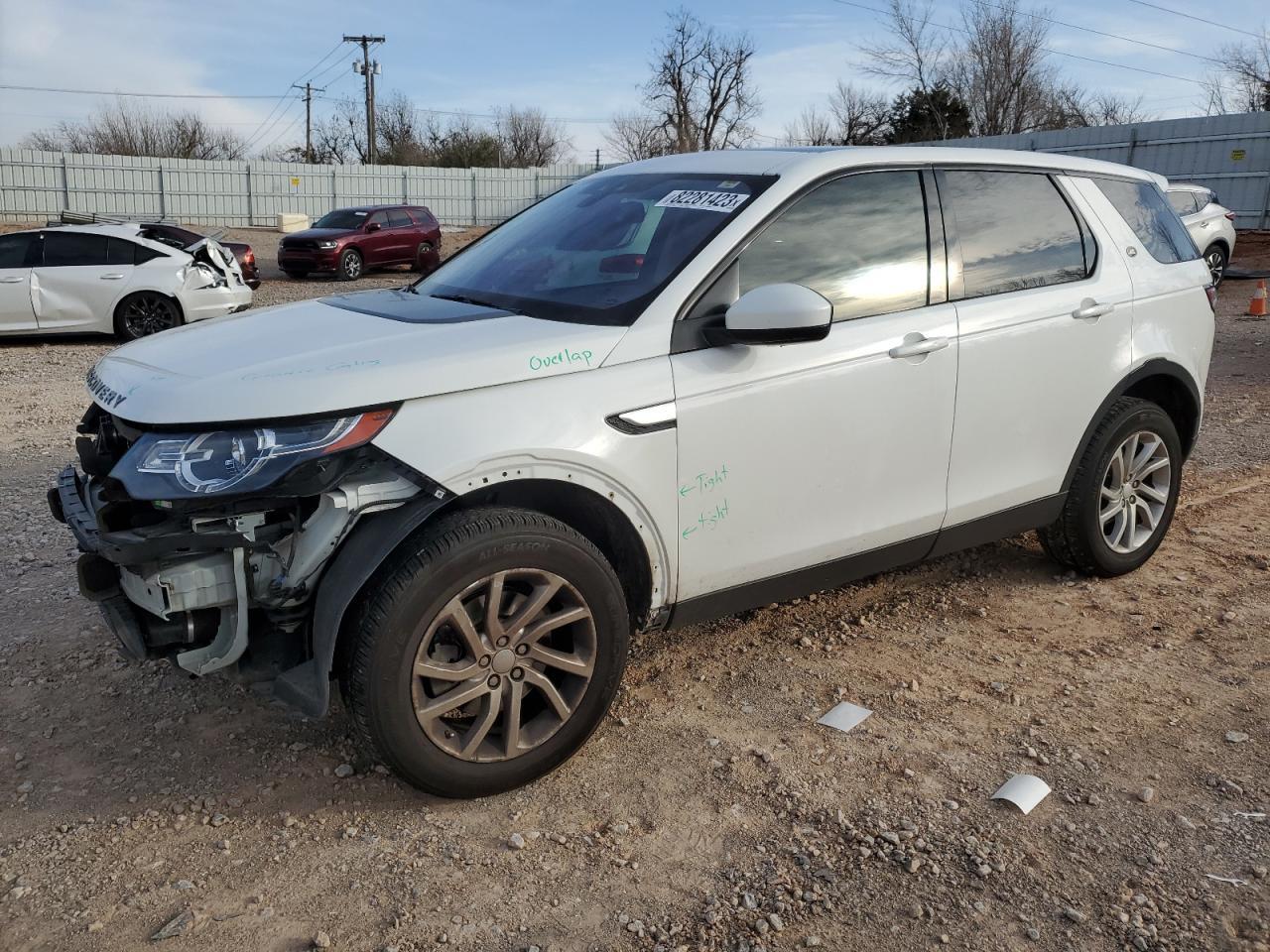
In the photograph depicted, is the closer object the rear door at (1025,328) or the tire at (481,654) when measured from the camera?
the tire at (481,654)

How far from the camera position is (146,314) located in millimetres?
12797

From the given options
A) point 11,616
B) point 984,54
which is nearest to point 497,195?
point 984,54

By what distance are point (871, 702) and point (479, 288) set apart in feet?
6.61

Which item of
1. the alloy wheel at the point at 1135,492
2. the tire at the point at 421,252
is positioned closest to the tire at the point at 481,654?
the alloy wheel at the point at 1135,492

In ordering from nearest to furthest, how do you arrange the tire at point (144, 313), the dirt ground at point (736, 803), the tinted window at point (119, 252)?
the dirt ground at point (736, 803)
the tire at point (144, 313)
the tinted window at point (119, 252)

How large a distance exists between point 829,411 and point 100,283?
11570 millimetres

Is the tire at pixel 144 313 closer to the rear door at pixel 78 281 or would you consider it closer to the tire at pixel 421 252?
the rear door at pixel 78 281

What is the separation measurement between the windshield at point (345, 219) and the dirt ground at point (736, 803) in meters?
19.8

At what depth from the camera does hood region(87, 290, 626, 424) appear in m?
2.81

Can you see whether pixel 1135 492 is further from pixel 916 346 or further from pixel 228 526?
pixel 228 526

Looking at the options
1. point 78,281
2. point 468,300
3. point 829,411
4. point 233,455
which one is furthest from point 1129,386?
point 78,281

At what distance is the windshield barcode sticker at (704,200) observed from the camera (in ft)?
11.5

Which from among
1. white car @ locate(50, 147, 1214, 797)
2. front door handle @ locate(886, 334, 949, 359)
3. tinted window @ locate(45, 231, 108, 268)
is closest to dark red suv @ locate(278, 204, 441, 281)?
tinted window @ locate(45, 231, 108, 268)

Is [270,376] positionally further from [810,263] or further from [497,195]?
[497,195]
